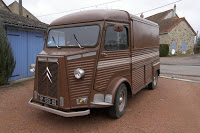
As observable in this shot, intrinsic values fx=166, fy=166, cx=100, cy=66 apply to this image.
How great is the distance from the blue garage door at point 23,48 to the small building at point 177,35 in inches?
805

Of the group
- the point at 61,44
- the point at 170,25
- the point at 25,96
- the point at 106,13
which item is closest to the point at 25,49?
the point at 25,96

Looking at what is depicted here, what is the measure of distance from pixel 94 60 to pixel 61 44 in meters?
1.10

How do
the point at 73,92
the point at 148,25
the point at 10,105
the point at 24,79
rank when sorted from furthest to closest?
1. the point at 24,79
2. the point at 148,25
3. the point at 10,105
4. the point at 73,92

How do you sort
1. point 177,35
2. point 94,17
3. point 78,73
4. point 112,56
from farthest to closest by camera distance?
point 177,35, point 112,56, point 94,17, point 78,73

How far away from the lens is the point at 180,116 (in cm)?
442

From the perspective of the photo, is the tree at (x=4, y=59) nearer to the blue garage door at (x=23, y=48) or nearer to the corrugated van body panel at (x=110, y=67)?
the blue garage door at (x=23, y=48)

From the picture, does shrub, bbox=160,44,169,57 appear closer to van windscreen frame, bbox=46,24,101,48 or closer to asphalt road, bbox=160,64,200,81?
asphalt road, bbox=160,64,200,81

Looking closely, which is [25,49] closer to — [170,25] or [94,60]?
[94,60]

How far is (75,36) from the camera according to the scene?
4020mm

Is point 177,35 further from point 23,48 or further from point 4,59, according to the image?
point 4,59

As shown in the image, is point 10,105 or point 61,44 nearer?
point 61,44

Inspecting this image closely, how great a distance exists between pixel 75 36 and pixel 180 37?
2610cm

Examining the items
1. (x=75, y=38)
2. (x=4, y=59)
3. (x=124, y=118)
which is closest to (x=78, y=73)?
(x=75, y=38)

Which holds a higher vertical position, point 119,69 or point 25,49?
point 25,49
